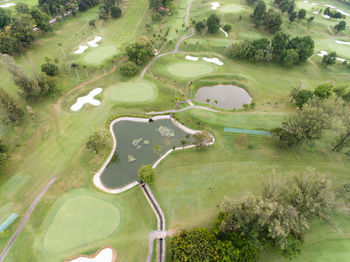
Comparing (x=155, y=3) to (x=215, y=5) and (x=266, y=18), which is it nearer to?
(x=215, y=5)

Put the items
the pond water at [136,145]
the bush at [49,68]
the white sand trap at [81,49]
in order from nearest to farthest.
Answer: the pond water at [136,145], the bush at [49,68], the white sand trap at [81,49]

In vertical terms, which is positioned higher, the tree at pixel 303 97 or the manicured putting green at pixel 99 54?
the manicured putting green at pixel 99 54

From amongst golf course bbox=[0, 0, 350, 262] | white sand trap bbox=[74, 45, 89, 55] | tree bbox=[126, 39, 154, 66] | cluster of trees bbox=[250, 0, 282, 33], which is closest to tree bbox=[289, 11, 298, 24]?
cluster of trees bbox=[250, 0, 282, 33]

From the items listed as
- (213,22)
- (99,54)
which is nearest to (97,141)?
(99,54)

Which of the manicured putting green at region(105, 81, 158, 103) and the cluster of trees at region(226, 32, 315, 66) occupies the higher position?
the cluster of trees at region(226, 32, 315, 66)

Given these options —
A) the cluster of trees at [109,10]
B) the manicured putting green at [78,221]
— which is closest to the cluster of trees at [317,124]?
the manicured putting green at [78,221]

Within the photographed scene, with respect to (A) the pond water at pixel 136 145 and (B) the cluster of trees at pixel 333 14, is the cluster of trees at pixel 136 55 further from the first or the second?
(B) the cluster of trees at pixel 333 14

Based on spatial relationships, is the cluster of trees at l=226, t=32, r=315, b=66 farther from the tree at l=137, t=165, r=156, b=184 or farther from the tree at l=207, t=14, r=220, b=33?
the tree at l=137, t=165, r=156, b=184
